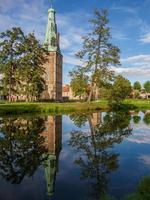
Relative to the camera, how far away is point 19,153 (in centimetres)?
1695

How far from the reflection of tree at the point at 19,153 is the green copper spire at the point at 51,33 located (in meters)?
86.1

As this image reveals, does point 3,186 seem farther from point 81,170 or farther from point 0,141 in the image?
point 0,141

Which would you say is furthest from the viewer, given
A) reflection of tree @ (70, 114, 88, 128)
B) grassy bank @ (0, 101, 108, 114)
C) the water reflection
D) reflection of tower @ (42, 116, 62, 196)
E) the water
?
grassy bank @ (0, 101, 108, 114)

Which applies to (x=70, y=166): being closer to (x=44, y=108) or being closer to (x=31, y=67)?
(x=44, y=108)

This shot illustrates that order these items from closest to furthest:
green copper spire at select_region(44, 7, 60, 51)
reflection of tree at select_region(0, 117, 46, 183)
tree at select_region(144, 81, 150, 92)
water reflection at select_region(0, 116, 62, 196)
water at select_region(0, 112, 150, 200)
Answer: water at select_region(0, 112, 150, 200)
water reflection at select_region(0, 116, 62, 196)
reflection of tree at select_region(0, 117, 46, 183)
green copper spire at select_region(44, 7, 60, 51)
tree at select_region(144, 81, 150, 92)

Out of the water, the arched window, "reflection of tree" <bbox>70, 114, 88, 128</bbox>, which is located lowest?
the water

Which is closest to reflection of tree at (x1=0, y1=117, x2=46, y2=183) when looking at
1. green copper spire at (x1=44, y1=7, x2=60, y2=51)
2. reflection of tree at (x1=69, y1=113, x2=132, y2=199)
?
reflection of tree at (x1=69, y1=113, x2=132, y2=199)

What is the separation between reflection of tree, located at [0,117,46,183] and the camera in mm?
13141

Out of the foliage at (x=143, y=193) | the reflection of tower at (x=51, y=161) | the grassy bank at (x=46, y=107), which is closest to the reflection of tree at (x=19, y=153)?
the reflection of tower at (x=51, y=161)

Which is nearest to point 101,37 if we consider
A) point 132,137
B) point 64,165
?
point 132,137

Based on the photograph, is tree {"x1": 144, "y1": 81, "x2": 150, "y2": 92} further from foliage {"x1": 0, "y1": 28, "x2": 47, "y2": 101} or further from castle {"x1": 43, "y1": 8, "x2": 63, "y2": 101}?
foliage {"x1": 0, "y1": 28, "x2": 47, "y2": 101}

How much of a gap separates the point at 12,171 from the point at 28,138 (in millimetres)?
8609

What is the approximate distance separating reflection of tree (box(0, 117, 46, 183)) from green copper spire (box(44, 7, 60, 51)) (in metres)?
86.1

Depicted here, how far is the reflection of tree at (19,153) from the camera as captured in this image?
43.1 feet
